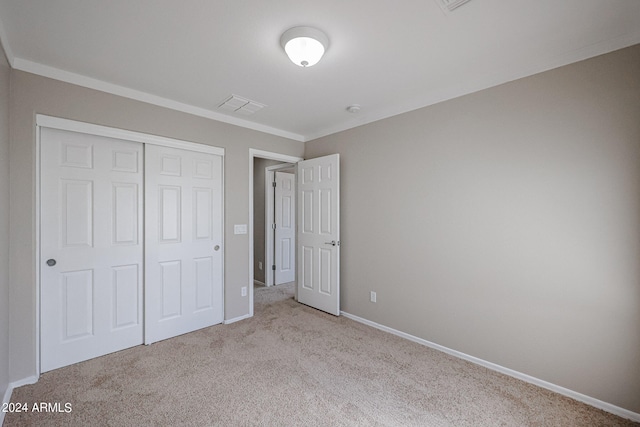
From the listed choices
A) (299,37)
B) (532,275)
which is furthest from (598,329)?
(299,37)

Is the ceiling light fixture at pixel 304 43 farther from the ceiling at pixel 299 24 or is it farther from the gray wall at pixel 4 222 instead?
the gray wall at pixel 4 222

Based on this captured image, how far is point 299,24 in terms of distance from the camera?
5.65 feet

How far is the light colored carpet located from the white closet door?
1.01 feet

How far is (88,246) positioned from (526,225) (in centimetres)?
373

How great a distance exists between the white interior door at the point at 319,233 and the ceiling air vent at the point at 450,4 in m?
1.99

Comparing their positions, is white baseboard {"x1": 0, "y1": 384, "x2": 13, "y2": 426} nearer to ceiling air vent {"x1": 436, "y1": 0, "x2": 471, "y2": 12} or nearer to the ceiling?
the ceiling

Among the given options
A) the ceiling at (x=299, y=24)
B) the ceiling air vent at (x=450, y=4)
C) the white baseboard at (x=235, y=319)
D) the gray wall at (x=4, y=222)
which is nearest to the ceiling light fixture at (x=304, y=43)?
the ceiling at (x=299, y=24)

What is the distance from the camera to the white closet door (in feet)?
9.16

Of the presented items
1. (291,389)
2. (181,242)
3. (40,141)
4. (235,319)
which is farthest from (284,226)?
(40,141)

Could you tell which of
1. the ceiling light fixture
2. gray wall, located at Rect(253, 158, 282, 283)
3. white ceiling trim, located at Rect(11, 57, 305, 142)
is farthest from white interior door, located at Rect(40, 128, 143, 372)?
gray wall, located at Rect(253, 158, 282, 283)

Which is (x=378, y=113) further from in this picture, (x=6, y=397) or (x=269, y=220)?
(x=6, y=397)

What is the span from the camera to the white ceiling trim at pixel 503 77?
72.3 inches

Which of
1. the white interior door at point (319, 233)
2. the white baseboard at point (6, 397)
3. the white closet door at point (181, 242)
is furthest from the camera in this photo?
the white interior door at point (319, 233)

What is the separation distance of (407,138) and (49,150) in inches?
128
